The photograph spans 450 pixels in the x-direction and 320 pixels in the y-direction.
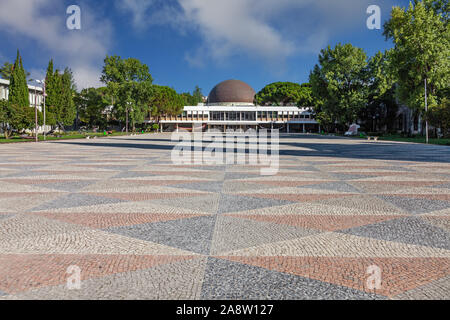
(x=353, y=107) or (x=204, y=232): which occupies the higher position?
(x=353, y=107)

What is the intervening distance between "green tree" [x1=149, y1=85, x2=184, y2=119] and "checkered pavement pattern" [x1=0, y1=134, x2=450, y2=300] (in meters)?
73.9

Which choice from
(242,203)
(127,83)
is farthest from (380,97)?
(242,203)

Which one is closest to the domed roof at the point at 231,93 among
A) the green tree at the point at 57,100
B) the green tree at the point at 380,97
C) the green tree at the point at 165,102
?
the green tree at the point at 165,102

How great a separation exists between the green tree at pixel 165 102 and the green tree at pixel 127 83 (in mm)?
8534

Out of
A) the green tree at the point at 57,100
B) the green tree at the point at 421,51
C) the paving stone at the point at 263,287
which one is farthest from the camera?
the green tree at the point at 57,100

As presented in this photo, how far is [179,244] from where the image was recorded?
453 cm

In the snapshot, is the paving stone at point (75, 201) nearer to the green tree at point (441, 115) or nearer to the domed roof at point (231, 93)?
the green tree at point (441, 115)

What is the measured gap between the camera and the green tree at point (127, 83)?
67.4 m

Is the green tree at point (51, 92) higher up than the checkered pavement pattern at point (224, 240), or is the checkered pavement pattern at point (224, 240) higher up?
the green tree at point (51, 92)

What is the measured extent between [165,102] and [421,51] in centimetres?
5666
